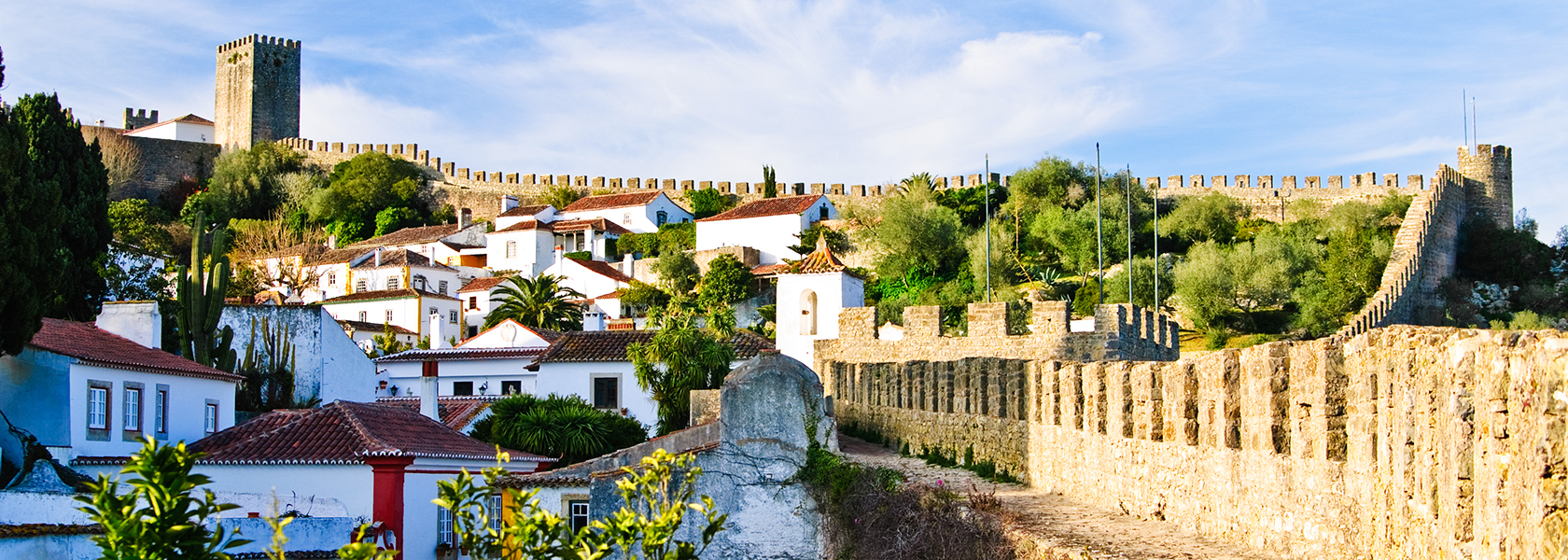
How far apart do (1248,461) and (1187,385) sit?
1.08m

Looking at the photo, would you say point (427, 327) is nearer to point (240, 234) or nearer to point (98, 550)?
point (240, 234)

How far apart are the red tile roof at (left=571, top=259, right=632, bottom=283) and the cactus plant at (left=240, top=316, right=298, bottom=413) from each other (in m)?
29.0

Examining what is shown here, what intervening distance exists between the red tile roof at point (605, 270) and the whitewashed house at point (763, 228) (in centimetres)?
387

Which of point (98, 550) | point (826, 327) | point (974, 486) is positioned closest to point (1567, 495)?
point (974, 486)

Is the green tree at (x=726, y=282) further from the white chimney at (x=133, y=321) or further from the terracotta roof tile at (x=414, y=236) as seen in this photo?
the white chimney at (x=133, y=321)

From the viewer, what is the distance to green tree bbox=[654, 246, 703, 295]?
60.4 m

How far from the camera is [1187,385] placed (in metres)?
9.85

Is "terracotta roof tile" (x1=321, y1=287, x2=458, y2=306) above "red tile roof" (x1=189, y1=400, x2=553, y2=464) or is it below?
above

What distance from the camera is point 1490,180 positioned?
63.8m

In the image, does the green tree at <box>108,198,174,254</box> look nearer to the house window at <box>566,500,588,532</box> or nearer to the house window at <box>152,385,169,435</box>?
the house window at <box>152,385,169,435</box>

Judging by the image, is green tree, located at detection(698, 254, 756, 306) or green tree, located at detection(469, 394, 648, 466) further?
green tree, located at detection(698, 254, 756, 306)

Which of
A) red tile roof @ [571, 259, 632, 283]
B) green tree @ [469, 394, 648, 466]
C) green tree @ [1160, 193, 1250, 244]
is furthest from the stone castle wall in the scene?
green tree @ [1160, 193, 1250, 244]

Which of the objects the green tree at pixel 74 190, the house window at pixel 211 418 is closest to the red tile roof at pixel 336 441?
the house window at pixel 211 418

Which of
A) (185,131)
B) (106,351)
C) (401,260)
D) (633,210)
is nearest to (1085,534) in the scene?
(106,351)
